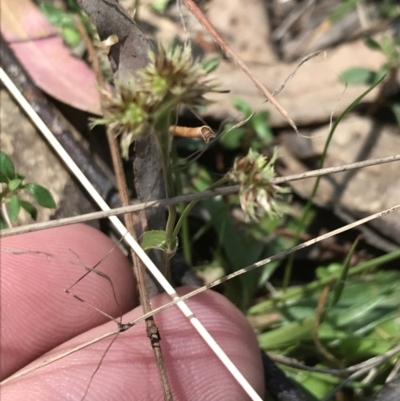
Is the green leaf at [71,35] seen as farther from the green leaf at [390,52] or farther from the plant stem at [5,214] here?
the green leaf at [390,52]

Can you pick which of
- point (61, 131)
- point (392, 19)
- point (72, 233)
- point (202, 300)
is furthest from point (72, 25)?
point (392, 19)

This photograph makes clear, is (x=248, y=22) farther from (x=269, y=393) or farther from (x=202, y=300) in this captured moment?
(x=269, y=393)

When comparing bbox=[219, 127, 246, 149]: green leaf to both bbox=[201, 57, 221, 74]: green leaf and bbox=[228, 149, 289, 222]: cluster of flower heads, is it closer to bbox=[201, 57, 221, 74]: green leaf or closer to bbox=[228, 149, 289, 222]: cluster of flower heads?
bbox=[201, 57, 221, 74]: green leaf

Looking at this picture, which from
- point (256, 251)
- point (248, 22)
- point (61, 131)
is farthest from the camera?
point (248, 22)

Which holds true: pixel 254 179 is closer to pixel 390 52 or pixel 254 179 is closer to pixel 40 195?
pixel 40 195

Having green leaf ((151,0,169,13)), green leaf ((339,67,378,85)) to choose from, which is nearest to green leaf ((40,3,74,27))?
green leaf ((151,0,169,13))

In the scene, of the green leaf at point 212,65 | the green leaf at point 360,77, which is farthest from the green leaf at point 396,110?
the green leaf at point 212,65
